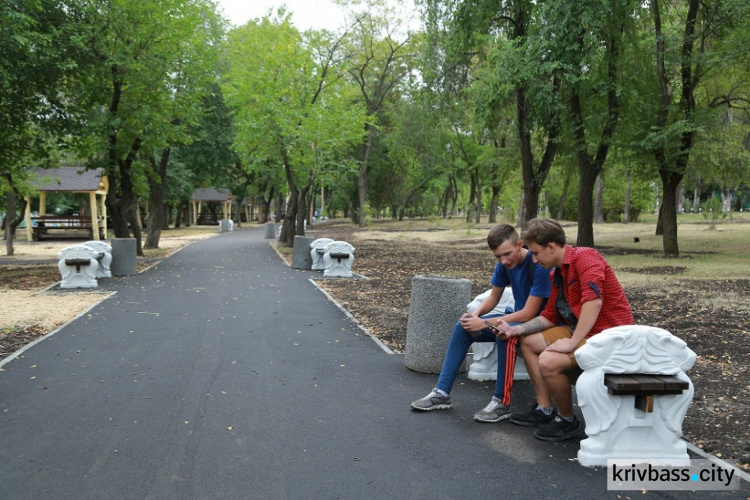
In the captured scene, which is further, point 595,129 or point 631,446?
point 595,129

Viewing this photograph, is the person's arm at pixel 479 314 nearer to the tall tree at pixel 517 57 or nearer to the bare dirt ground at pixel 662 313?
the bare dirt ground at pixel 662 313

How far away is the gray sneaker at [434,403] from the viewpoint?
4.86 meters

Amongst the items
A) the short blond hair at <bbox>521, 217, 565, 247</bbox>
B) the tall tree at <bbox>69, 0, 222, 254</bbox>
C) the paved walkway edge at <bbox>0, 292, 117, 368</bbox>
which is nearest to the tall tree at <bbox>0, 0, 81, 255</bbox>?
the tall tree at <bbox>69, 0, 222, 254</bbox>

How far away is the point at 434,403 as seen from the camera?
487 cm

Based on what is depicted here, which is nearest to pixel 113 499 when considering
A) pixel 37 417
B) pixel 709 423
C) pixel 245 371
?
pixel 37 417

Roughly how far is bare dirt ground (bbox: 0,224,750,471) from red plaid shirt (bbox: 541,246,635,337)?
3.64ft

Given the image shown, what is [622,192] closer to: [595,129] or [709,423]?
[595,129]

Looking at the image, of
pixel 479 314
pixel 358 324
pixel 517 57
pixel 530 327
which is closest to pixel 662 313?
pixel 358 324

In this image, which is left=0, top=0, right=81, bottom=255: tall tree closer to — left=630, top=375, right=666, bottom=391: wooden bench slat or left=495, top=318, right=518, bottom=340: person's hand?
left=495, top=318, right=518, bottom=340: person's hand

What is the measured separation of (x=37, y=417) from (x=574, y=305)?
4.25 m

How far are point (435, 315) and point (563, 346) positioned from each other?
2.09 m

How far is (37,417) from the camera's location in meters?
4.73

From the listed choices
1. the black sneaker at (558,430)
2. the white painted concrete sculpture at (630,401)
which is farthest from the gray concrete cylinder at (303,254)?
the white painted concrete sculpture at (630,401)

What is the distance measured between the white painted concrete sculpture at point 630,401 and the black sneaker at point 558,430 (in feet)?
1.06
